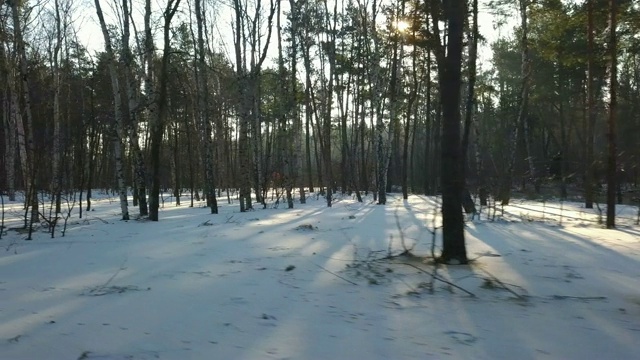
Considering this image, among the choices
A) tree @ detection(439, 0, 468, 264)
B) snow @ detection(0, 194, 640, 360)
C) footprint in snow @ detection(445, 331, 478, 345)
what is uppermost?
tree @ detection(439, 0, 468, 264)

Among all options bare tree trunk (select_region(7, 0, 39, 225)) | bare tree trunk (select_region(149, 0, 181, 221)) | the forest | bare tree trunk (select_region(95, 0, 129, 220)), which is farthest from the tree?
bare tree trunk (select_region(95, 0, 129, 220))

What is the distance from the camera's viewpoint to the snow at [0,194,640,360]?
3152 mm

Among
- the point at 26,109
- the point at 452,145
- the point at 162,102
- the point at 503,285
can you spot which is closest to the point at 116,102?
the point at 162,102

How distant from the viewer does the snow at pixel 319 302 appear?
10.3 ft

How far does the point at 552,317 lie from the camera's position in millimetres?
3771

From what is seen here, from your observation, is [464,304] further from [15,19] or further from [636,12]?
[15,19]

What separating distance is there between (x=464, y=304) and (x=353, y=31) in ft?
90.3

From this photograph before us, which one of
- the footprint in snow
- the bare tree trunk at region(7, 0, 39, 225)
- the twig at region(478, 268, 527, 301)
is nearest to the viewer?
the footprint in snow

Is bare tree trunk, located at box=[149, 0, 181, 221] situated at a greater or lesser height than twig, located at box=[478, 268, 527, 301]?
greater

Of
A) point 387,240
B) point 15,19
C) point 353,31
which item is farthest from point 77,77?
point 387,240

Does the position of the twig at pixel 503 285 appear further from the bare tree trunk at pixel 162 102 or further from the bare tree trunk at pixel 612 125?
the bare tree trunk at pixel 162 102

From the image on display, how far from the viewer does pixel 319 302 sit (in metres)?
4.21

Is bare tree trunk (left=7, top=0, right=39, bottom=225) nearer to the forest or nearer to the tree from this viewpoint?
the forest

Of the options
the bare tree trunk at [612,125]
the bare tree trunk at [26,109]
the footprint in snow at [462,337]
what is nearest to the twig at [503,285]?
the footprint in snow at [462,337]
